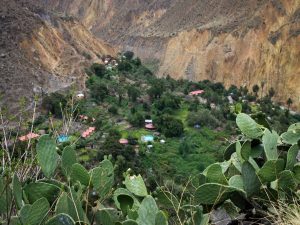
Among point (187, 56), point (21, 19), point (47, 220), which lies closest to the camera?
point (47, 220)

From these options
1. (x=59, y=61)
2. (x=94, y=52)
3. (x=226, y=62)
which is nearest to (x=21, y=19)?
(x=59, y=61)

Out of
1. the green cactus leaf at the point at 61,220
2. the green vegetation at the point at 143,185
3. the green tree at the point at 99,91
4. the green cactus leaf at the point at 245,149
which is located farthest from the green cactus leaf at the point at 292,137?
the green tree at the point at 99,91

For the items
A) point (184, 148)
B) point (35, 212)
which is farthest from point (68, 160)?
point (184, 148)

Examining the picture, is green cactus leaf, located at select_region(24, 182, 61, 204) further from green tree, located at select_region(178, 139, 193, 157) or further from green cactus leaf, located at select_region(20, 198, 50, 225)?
green tree, located at select_region(178, 139, 193, 157)

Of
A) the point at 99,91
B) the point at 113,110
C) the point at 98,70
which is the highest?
the point at 98,70

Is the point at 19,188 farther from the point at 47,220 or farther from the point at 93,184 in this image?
the point at 93,184

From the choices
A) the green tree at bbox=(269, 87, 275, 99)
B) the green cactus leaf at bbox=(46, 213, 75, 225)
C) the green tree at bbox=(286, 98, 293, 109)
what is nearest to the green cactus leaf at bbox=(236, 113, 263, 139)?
the green cactus leaf at bbox=(46, 213, 75, 225)

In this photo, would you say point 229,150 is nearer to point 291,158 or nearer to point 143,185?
point 291,158
